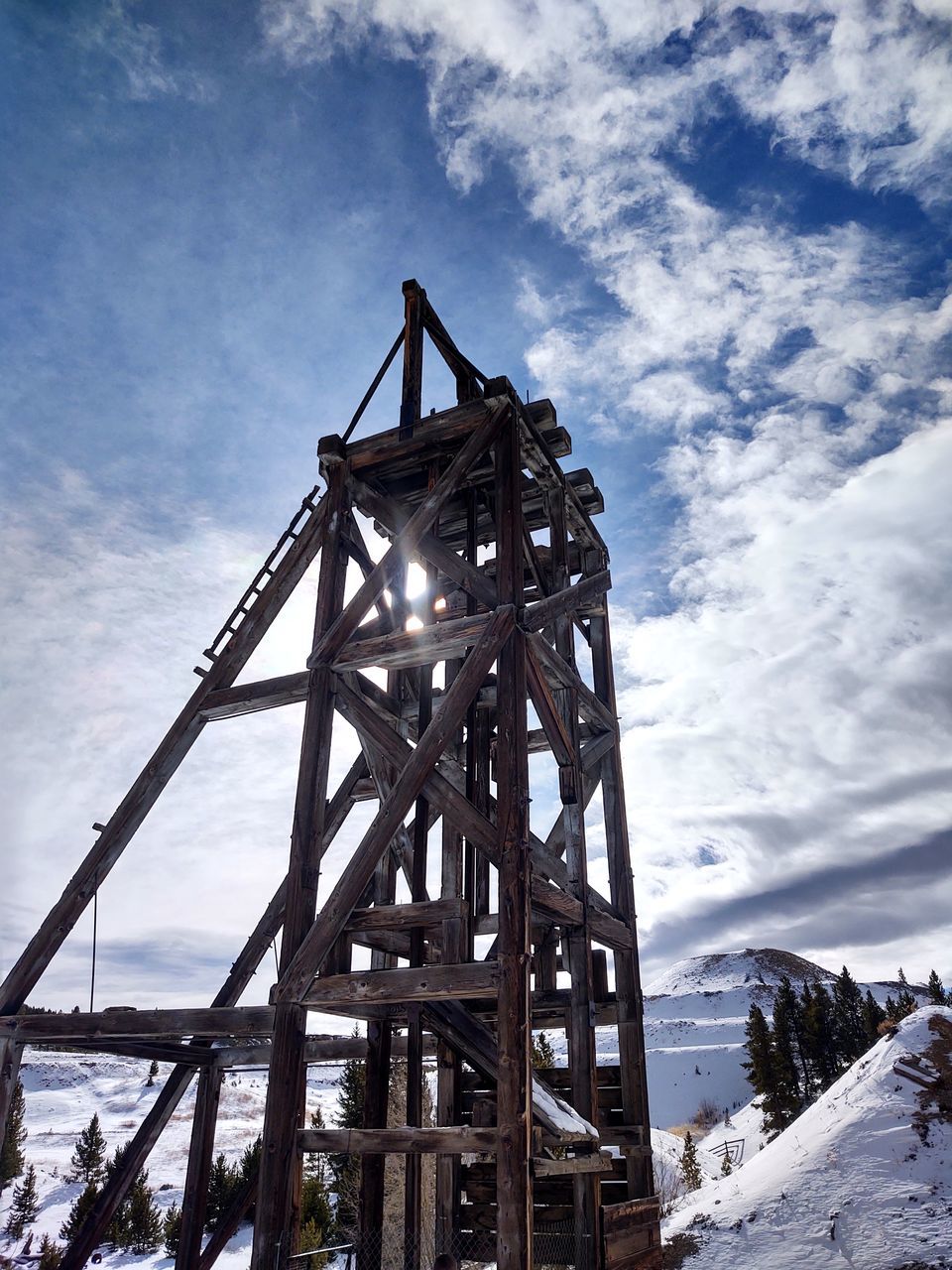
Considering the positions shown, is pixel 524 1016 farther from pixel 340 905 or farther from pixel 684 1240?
pixel 684 1240

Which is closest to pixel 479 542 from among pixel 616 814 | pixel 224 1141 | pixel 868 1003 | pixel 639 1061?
pixel 616 814

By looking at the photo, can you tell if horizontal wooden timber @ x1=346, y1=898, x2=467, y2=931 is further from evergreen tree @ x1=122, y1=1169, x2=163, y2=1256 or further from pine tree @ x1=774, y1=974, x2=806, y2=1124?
pine tree @ x1=774, y1=974, x2=806, y2=1124

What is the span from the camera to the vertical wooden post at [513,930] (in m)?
7.23

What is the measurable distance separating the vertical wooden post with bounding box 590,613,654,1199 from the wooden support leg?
3543 mm

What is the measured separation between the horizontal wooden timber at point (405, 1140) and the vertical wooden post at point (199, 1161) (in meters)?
3.94

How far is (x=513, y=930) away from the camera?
317 inches

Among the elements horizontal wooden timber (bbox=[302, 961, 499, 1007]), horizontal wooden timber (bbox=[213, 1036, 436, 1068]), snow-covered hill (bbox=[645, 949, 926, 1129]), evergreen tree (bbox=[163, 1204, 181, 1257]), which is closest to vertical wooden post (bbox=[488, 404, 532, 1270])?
horizontal wooden timber (bbox=[302, 961, 499, 1007])

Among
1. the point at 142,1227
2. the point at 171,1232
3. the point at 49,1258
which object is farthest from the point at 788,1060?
the point at 49,1258

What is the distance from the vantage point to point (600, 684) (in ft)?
44.4

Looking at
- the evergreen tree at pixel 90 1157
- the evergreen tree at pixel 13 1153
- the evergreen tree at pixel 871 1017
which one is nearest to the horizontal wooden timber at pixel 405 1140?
the evergreen tree at pixel 13 1153

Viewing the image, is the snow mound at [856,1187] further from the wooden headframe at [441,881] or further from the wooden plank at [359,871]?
the wooden plank at [359,871]

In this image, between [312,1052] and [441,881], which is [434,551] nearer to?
[441,881]

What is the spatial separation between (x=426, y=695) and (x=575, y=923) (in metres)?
3.26

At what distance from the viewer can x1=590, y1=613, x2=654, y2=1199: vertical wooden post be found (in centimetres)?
1102
